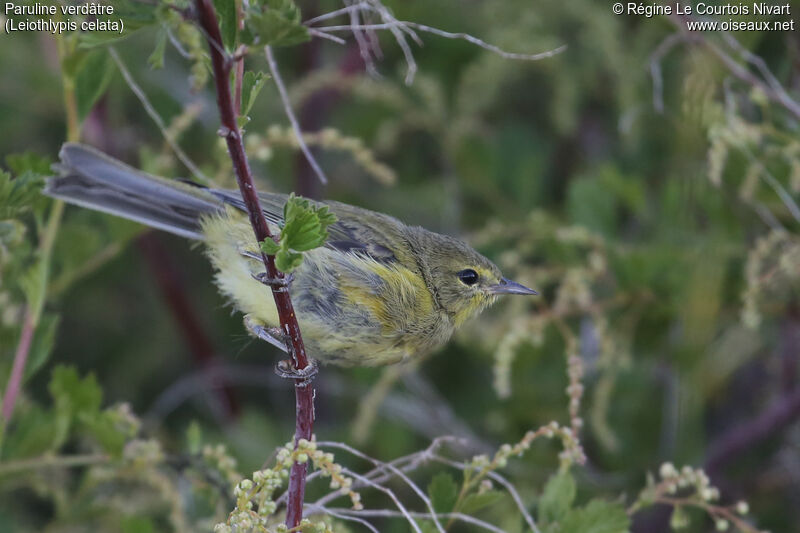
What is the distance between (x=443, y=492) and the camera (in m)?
2.26

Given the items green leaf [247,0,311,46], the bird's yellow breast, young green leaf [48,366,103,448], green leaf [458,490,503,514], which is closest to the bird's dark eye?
the bird's yellow breast

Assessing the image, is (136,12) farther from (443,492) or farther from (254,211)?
(443,492)


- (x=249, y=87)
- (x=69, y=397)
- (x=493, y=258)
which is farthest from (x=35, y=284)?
(x=493, y=258)

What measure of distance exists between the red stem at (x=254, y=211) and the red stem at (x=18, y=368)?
99 cm

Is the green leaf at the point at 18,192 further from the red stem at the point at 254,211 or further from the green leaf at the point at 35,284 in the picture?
the red stem at the point at 254,211

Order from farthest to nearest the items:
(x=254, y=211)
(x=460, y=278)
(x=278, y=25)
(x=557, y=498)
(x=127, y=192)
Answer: (x=460, y=278) < (x=127, y=192) < (x=557, y=498) < (x=254, y=211) < (x=278, y=25)

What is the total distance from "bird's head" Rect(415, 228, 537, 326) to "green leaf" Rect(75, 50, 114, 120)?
1.20 meters

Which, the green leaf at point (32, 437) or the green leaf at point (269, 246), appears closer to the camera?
the green leaf at point (269, 246)

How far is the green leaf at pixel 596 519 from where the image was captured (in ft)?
7.24

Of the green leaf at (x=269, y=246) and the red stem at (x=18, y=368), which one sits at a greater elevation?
the green leaf at (x=269, y=246)

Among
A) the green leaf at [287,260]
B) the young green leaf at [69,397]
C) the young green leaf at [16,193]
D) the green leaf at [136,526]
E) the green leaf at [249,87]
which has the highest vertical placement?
the green leaf at [249,87]

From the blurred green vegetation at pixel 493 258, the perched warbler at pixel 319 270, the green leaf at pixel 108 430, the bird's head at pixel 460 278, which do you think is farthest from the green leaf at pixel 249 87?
the bird's head at pixel 460 278

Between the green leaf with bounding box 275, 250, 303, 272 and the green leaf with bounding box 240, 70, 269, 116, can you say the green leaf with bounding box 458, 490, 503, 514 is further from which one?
the green leaf with bounding box 240, 70, 269, 116

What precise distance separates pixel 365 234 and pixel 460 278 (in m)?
0.37
